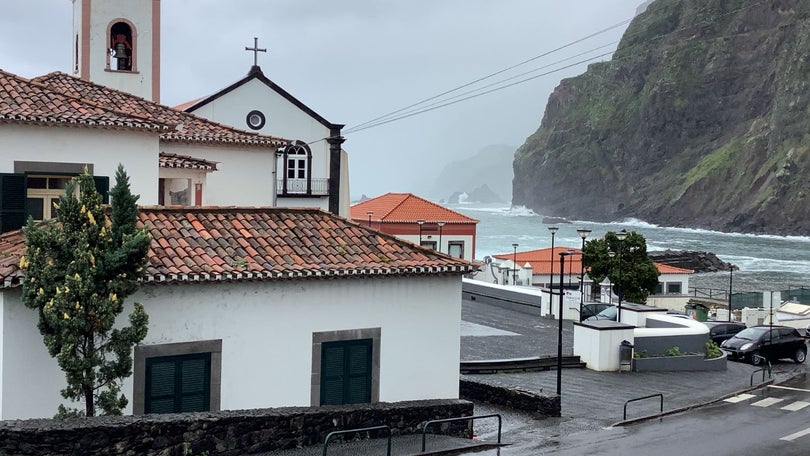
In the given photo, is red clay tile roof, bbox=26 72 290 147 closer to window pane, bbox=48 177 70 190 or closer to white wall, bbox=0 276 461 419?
window pane, bbox=48 177 70 190

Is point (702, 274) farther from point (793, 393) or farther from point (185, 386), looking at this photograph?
point (185, 386)

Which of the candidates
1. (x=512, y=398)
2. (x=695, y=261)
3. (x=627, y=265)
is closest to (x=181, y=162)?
(x=512, y=398)

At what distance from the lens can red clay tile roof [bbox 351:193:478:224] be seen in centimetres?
5931

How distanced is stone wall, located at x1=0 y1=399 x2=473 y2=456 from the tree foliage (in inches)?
1069

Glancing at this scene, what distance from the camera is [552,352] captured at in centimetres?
2867

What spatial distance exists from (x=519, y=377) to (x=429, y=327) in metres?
8.10

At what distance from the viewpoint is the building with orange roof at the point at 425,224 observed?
192ft

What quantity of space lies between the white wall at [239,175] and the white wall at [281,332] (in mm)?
12969

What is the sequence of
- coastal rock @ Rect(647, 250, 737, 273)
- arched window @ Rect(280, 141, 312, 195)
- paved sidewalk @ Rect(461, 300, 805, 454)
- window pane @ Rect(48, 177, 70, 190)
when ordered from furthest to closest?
1. coastal rock @ Rect(647, 250, 737, 273)
2. arched window @ Rect(280, 141, 312, 195)
3. paved sidewalk @ Rect(461, 300, 805, 454)
4. window pane @ Rect(48, 177, 70, 190)

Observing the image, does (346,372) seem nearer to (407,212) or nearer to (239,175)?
(239,175)

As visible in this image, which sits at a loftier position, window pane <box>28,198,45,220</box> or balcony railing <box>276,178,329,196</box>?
balcony railing <box>276,178,329,196</box>

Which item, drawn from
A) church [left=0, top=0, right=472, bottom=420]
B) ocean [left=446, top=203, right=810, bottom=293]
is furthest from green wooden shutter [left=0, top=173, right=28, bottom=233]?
ocean [left=446, top=203, right=810, bottom=293]

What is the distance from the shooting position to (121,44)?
3041cm

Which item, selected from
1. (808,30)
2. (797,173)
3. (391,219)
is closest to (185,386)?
(391,219)
